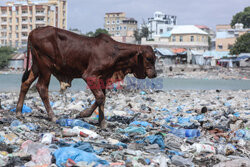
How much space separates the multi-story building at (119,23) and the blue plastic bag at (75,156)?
124660 mm

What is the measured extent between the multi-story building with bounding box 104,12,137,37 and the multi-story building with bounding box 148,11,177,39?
7997 millimetres

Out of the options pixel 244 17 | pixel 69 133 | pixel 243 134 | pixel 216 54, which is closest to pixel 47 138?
pixel 69 133

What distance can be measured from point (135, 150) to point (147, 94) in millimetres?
12191

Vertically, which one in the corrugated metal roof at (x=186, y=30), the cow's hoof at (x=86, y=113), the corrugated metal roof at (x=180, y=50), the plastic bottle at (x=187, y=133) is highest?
the corrugated metal roof at (x=186, y=30)

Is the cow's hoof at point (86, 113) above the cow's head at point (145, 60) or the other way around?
the other way around

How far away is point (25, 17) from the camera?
82.8 metres

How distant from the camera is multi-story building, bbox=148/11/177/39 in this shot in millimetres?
116356

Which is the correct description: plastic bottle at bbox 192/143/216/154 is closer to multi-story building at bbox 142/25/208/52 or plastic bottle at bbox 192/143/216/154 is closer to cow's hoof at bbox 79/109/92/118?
cow's hoof at bbox 79/109/92/118

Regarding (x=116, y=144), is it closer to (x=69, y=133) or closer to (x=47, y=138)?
(x=69, y=133)

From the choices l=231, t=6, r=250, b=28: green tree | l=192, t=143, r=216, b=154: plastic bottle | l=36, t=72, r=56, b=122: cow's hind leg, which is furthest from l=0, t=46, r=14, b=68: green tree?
l=231, t=6, r=250, b=28: green tree

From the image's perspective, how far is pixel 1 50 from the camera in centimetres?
6234

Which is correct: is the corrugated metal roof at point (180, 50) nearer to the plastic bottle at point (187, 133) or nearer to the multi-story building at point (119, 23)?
the multi-story building at point (119, 23)

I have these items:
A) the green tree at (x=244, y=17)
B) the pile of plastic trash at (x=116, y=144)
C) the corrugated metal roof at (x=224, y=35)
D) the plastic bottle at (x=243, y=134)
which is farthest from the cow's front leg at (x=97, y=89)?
the green tree at (x=244, y=17)

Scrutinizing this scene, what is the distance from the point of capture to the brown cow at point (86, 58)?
605 cm
